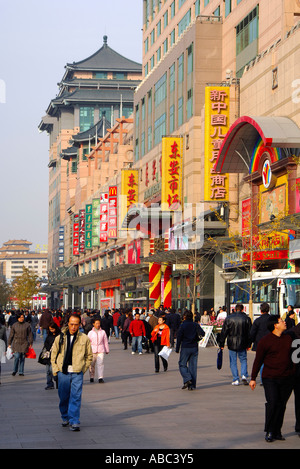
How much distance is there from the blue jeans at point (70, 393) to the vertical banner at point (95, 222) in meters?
80.6

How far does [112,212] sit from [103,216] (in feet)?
9.67

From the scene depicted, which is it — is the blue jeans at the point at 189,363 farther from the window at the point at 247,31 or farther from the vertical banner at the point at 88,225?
the vertical banner at the point at 88,225

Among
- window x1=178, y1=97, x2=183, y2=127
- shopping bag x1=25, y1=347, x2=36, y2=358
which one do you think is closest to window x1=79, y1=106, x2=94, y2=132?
window x1=178, y1=97, x2=183, y2=127

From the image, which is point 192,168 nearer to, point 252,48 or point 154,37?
point 252,48

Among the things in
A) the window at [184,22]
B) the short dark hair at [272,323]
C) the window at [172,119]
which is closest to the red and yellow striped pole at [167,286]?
the window at [172,119]

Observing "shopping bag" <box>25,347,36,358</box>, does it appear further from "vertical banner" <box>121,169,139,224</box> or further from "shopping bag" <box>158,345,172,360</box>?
"vertical banner" <box>121,169,139,224</box>

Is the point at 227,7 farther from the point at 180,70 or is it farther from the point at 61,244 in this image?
the point at 61,244

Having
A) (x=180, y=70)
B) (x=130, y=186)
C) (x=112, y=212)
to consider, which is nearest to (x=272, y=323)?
(x=180, y=70)

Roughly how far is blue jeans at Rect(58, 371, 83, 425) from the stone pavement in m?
0.28

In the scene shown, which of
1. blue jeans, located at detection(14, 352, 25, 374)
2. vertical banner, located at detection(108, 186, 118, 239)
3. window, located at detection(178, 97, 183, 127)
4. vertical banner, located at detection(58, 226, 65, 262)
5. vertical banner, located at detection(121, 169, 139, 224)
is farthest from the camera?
vertical banner, located at detection(58, 226, 65, 262)

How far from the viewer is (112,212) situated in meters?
82.5

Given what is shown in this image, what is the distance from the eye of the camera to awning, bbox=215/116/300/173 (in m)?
37.4

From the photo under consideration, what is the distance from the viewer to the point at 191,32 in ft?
177

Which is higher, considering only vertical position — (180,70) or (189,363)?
(180,70)
